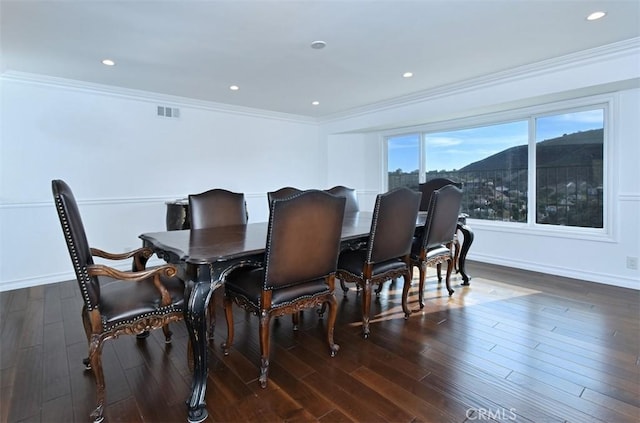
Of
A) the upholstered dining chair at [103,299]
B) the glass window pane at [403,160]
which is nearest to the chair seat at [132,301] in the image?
the upholstered dining chair at [103,299]

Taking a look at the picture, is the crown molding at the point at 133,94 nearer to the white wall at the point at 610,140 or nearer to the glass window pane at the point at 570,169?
the white wall at the point at 610,140

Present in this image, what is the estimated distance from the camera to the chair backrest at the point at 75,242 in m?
1.53

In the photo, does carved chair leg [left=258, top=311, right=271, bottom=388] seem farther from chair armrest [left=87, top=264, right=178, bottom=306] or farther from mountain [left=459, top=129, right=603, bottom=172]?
mountain [left=459, top=129, right=603, bottom=172]

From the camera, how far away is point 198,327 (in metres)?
1.67

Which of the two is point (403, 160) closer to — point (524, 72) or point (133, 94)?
point (524, 72)

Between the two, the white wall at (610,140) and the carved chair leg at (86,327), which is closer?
the carved chair leg at (86,327)

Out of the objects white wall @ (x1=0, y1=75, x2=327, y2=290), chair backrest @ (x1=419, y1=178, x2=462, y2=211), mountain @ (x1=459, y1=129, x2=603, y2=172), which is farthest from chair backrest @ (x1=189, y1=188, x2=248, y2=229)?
mountain @ (x1=459, y1=129, x2=603, y2=172)

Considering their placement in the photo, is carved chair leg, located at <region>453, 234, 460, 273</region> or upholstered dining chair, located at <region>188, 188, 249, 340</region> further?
carved chair leg, located at <region>453, 234, 460, 273</region>

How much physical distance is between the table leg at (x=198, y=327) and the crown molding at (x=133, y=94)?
356 cm

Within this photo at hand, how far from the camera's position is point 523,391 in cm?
179

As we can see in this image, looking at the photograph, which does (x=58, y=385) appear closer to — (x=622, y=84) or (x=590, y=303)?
(x=590, y=303)

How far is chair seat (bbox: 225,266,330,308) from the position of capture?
194 centimetres

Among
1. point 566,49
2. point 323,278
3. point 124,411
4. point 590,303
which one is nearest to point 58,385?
point 124,411

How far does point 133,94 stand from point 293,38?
2634mm
